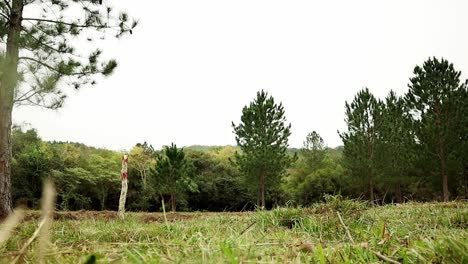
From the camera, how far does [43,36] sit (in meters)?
A: 8.61

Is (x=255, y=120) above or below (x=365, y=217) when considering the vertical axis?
above

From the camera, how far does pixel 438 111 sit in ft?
71.9

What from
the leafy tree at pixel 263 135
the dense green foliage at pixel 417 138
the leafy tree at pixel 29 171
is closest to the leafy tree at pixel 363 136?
the dense green foliage at pixel 417 138

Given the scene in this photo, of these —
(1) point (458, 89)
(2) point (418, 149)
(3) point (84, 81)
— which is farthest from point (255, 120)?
(3) point (84, 81)

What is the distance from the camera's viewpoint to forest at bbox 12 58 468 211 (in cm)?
2189

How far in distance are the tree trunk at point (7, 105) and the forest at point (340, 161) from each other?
8943 mm

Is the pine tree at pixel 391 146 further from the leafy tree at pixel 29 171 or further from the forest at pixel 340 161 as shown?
the leafy tree at pixel 29 171

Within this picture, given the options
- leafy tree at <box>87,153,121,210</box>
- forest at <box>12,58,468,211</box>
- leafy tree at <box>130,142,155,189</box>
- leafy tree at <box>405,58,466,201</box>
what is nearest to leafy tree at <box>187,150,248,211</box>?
forest at <box>12,58,468,211</box>

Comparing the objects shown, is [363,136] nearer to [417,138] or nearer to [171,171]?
[417,138]

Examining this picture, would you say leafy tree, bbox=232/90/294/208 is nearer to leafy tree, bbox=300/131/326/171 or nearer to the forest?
the forest

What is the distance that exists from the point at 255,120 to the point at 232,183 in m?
18.2

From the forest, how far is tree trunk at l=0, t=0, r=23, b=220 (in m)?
8.94

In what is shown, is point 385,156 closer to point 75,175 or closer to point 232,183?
point 232,183

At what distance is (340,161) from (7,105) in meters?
26.4
